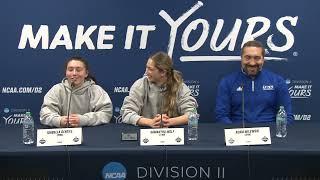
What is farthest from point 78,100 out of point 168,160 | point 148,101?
point 168,160

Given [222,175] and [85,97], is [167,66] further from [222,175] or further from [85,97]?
[222,175]

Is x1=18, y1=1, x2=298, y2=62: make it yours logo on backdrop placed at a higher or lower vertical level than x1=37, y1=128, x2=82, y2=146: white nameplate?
higher

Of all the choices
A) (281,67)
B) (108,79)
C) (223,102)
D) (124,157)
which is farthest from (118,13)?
(124,157)

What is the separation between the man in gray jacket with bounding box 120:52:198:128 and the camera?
10.3 ft

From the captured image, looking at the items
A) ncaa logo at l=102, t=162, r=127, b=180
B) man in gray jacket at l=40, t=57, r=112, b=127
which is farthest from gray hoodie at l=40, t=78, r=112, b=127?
ncaa logo at l=102, t=162, r=127, b=180

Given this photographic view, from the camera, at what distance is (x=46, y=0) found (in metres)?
3.77

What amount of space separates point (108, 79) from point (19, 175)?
4.76 ft

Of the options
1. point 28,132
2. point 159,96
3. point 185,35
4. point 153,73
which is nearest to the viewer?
point 28,132

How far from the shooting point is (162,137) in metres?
2.54

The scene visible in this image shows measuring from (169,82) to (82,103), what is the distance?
615 millimetres

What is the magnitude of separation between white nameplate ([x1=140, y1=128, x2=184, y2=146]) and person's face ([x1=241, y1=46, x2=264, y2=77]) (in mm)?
953

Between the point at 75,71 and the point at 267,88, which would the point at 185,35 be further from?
the point at 75,71

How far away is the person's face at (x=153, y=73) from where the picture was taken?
3149 millimetres

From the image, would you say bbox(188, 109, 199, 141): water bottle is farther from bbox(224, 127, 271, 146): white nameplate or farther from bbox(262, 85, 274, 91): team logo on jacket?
bbox(262, 85, 274, 91): team logo on jacket
